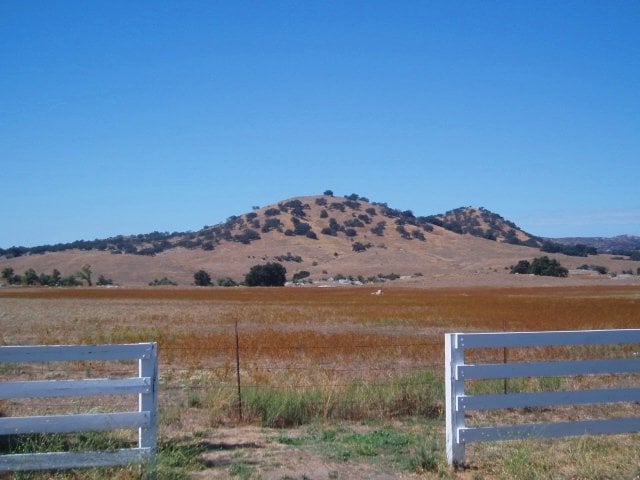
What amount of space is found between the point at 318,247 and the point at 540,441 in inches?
5881

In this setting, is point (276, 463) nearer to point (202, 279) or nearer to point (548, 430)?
point (548, 430)

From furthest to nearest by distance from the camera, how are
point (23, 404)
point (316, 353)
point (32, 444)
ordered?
point (316, 353) < point (23, 404) < point (32, 444)

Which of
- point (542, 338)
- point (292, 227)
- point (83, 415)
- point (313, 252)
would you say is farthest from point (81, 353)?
point (292, 227)

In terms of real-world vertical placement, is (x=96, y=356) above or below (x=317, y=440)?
above

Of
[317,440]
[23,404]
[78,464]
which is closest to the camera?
[78,464]

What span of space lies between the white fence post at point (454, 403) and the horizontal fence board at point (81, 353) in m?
3.38

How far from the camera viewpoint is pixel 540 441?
9023mm

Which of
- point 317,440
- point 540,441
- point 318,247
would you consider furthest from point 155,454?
point 318,247

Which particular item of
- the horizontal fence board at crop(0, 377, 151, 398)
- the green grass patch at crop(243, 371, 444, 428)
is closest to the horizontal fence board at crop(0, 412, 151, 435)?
the horizontal fence board at crop(0, 377, 151, 398)

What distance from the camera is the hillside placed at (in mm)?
131125

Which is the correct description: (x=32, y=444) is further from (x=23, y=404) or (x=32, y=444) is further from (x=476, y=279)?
(x=476, y=279)

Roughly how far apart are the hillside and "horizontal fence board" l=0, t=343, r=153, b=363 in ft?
318

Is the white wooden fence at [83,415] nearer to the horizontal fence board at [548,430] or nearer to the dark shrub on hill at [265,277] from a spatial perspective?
the horizontal fence board at [548,430]

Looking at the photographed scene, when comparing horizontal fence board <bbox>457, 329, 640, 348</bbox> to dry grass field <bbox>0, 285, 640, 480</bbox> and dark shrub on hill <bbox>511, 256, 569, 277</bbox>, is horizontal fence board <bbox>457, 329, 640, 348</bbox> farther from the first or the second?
dark shrub on hill <bbox>511, 256, 569, 277</bbox>
